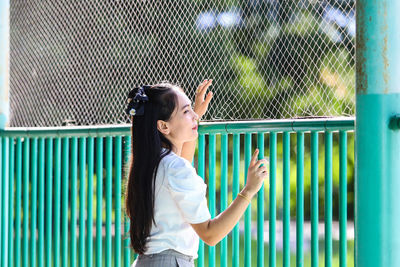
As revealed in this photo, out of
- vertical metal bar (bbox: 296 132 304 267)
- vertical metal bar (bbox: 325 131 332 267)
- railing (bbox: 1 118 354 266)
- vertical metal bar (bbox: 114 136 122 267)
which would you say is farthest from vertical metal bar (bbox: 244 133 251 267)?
vertical metal bar (bbox: 114 136 122 267)

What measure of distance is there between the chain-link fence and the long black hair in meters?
0.57

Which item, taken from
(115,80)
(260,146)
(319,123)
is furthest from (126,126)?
(319,123)

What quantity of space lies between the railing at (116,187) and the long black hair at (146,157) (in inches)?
20.1

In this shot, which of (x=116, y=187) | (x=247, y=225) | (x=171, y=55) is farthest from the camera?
(x=116, y=187)

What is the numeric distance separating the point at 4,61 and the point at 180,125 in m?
2.22

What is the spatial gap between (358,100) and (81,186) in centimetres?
196

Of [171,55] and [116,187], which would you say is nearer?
[171,55]

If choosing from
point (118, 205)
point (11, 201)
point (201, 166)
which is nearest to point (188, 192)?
point (201, 166)

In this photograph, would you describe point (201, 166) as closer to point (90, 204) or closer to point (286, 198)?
point (286, 198)

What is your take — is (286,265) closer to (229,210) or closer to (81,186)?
(229,210)

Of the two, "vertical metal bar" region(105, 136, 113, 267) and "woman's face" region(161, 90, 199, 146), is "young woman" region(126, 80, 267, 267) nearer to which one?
"woman's face" region(161, 90, 199, 146)

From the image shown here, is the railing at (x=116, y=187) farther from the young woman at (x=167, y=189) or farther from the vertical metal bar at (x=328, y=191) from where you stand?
the young woman at (x=167, y=189)

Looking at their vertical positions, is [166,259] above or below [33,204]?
below

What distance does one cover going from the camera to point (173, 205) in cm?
238
